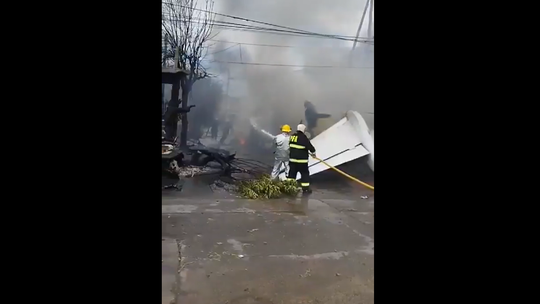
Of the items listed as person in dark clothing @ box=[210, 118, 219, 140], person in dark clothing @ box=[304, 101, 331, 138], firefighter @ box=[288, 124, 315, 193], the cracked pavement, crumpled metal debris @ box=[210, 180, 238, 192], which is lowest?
the cracked pavement

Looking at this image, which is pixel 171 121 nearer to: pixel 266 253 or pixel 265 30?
pixel 265 30

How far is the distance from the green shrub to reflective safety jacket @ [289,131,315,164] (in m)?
0.39

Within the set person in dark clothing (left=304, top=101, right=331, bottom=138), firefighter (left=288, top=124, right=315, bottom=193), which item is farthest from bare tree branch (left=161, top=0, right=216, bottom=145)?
firefighter (left=288, top=124, right=315, bottom=193)

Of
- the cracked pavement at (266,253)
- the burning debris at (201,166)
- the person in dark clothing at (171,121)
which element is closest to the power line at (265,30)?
the person in dark clothing at (171,121)

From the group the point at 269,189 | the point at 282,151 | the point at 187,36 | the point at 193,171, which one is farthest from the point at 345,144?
the point at 187,36

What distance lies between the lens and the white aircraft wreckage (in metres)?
8.64

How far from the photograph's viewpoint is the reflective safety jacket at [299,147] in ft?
22.2

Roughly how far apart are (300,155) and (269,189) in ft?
2.50

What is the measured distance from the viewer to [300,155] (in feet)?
22.5

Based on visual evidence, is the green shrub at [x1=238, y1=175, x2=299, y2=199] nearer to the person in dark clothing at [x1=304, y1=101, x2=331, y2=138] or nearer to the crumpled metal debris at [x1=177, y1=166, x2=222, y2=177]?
the crumpled metal debris at [x1=177, y1=166, x2=222, y2=177]

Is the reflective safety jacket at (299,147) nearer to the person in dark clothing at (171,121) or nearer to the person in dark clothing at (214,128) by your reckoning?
the person in dark clothing at (171,121)
